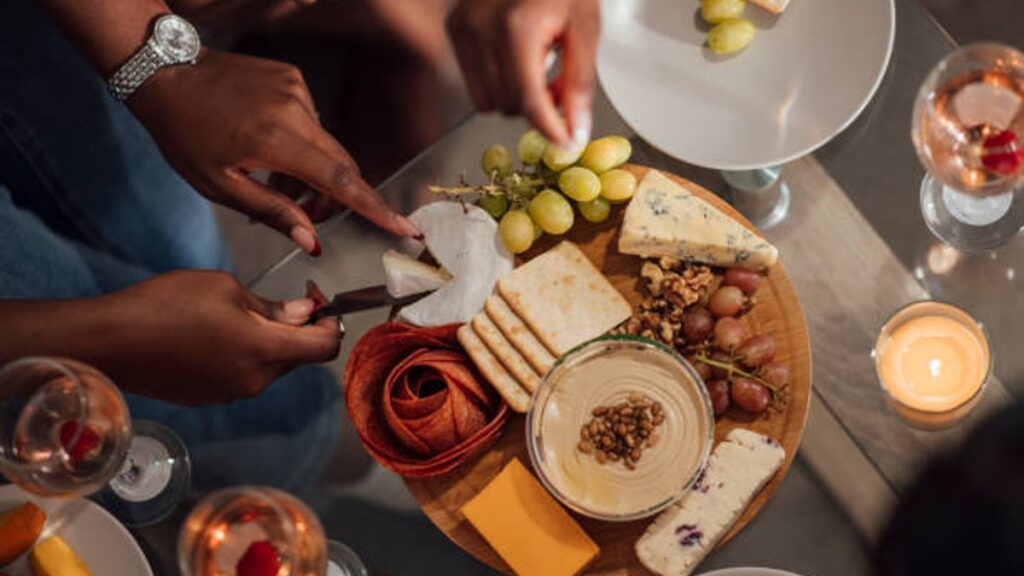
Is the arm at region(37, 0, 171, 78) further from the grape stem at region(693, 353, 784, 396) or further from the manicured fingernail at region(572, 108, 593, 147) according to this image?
the grape stem at region(693, 353, 784, 396)

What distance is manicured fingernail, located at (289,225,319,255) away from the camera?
108cm

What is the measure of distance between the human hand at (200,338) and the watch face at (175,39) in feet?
0.66

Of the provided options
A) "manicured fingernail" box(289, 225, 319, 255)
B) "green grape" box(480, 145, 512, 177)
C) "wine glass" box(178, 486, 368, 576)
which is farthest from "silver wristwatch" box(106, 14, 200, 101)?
"wine glass" box(178, 486, 368, 576)

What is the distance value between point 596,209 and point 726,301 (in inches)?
5.6

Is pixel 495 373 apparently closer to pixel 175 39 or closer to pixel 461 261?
pixel 461 261

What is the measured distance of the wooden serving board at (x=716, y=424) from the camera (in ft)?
3.44

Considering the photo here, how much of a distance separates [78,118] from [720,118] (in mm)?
669

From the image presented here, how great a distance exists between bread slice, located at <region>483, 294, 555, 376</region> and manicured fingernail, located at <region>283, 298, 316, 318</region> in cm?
16

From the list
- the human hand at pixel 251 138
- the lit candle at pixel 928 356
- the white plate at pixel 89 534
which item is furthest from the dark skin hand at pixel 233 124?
the lit candle at pixel 928 356

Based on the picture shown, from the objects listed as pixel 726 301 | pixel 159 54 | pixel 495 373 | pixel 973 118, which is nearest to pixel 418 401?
pixel 495 373

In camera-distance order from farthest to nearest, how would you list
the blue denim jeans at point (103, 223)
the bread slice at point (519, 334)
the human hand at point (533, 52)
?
the blue denim jeans at point (103, 223) < the bread slice at point (519, 334) < the human hand at point (533, 52)

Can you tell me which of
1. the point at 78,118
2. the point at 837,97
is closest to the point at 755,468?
the point at 837,97

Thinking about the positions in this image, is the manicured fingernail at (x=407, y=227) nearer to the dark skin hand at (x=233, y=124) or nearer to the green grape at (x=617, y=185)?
the dark skin hand at (x=233, y=124)

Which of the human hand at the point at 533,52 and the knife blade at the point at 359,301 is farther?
the knife blade at the point at 359,301
